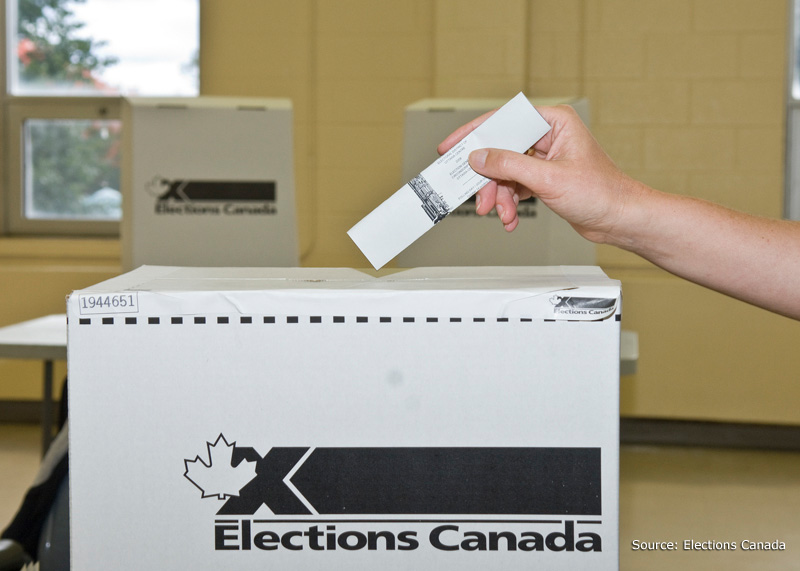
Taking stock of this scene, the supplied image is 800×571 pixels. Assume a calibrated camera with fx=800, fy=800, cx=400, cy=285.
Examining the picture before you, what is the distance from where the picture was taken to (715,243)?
22.9 inches

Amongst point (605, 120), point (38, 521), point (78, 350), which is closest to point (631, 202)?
point (78, 350)

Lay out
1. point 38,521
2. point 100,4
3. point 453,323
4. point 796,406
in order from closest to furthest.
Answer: point 453,323 < point 38,521 < point 796,406 < point 100,4

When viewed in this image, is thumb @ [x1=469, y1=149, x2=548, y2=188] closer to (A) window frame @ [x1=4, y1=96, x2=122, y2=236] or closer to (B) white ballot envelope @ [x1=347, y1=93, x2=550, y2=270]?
(B) white ballot envelope @ [x1=347, y1=93, x2=550, y2=270]

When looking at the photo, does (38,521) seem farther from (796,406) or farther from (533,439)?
(796,406)

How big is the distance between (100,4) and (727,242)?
3480 mm

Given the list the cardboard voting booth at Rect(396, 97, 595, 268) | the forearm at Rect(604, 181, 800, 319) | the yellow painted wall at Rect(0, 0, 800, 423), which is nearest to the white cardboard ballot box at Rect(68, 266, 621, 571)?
the forearm at Rect(604, 181, 800, 319)

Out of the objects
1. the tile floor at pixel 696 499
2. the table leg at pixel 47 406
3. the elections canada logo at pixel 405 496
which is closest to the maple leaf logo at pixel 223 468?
the elections canada logo at pixel 405 496

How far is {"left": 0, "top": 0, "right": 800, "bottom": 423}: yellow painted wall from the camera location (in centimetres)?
301

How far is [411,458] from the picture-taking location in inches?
19.7

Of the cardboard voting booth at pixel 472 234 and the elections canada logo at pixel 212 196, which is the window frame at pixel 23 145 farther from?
the cardboard voting booth at pixel 472 234

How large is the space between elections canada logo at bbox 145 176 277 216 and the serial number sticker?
3.43ft

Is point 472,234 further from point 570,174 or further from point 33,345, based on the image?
point 570,174

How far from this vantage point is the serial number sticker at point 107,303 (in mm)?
496

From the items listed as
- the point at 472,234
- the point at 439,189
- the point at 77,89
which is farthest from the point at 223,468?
the point at 77,89
